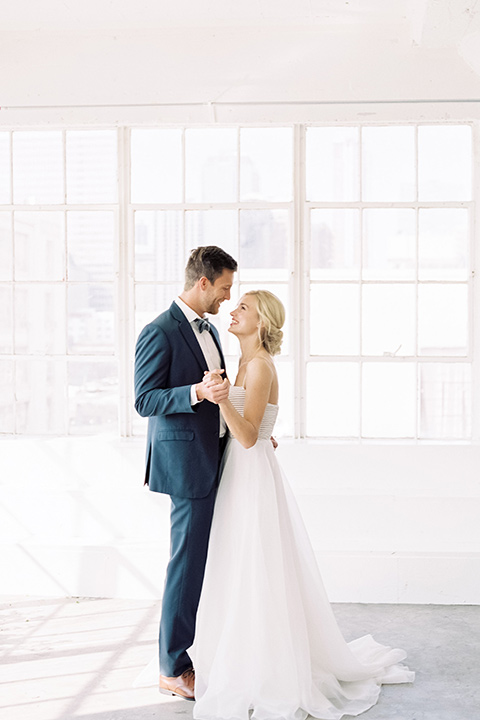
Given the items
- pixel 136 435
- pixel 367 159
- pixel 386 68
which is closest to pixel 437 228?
pixel 367 159

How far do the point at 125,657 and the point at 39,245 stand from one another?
2.75 metres

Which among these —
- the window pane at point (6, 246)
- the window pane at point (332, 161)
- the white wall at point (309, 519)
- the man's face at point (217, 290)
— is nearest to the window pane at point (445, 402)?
the white wall at point (309, 519)

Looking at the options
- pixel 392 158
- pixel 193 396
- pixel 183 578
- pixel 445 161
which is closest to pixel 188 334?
pixel 193 396

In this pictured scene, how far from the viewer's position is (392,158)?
16.0 feet

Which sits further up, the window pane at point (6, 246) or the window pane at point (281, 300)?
the window pane at point (6, 246)

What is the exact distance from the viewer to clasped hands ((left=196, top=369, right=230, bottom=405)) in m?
2.91

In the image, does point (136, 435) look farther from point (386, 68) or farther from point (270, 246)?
point (386, 68)

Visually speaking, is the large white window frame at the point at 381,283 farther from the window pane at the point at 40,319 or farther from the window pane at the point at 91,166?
the window pane at the point at 40,319

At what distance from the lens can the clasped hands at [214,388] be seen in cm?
291

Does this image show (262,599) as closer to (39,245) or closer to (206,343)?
(206,343)

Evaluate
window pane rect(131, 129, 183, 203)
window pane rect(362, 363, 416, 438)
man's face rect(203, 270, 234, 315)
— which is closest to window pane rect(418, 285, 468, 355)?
window pane rect(362, 363, 416, 438)

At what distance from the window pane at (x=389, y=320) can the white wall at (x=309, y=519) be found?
2.12 feet

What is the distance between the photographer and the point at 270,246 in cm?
496

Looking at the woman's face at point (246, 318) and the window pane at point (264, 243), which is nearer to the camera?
the woman's face at point (246, 318)
